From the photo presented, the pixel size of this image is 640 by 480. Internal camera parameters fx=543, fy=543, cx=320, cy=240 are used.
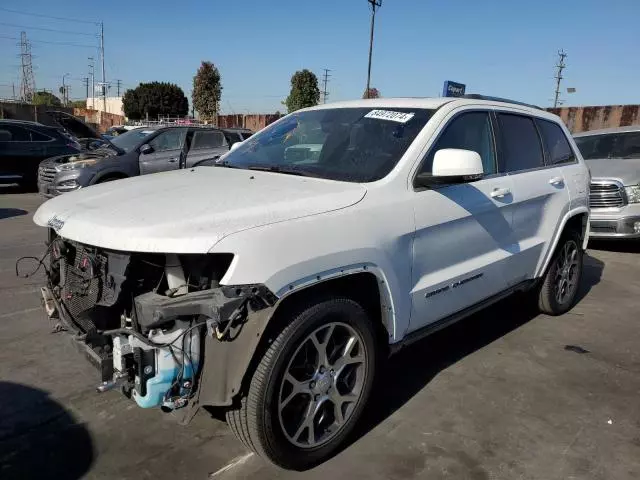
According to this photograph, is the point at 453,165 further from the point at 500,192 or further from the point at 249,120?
the point at 249,120

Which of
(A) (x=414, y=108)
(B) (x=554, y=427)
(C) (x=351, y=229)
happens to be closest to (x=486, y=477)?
(B) (x=554, y=427)

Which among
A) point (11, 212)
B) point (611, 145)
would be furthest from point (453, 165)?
point (11, 212)

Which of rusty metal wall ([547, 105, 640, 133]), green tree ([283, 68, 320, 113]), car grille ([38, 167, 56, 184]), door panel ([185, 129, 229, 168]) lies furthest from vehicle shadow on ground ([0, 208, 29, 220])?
green tree ([283, 68, 320, 113])

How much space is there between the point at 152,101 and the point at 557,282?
71014 millimetres

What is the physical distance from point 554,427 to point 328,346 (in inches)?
59.7

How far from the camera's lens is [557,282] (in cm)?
495

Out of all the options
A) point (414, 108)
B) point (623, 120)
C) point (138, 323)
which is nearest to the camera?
point (138, 323)

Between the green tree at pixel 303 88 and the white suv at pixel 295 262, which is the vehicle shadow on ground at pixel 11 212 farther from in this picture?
the green tree at pixel 303 88

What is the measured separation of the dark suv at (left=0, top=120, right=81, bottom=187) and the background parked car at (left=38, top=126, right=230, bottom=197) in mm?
2706

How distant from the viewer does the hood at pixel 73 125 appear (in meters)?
14.5

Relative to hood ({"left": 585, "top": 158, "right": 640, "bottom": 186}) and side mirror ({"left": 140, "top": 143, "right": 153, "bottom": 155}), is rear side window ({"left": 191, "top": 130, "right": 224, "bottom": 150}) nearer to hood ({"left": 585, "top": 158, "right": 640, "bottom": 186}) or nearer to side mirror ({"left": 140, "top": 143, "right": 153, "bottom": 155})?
side mirror ({"left": 140, "top": 143, "right": 153, "bottom": 155})

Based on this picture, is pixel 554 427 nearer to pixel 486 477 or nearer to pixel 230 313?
pixel 486 477

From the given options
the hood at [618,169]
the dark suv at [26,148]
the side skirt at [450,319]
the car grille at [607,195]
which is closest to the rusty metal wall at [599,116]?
the hood at [618,169]

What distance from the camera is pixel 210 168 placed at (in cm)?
379
